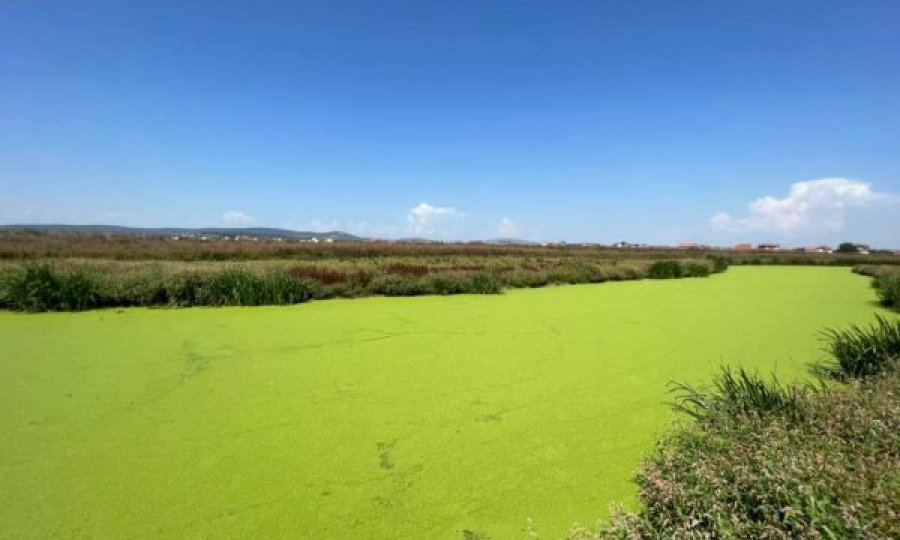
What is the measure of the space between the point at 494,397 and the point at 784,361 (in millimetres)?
3081

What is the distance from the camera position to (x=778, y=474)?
1.59 meters

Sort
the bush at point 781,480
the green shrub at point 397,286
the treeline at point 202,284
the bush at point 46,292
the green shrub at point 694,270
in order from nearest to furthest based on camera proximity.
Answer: the bush at point 781,480 → the bush at point 46,292 → the treeline at point 202,284 → the green shrub at point 397,286 → the green shrub at point 694,270

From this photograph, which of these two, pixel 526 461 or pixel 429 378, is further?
pixel 429 378

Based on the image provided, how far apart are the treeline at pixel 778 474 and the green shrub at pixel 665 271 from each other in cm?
1524

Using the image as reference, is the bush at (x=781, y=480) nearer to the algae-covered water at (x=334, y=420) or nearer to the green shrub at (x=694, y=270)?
the algae-covered water at (x=334, y=420)

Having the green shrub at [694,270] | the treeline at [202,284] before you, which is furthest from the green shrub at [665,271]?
the treeline at [202,284]

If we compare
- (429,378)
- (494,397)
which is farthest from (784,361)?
(429,378)

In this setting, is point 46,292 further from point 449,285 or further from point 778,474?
point 778,474

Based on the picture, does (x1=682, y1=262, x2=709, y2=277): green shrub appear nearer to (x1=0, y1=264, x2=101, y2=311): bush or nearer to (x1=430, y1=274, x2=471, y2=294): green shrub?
(x1=430, y1=274, x2=471, y2=294): green shrub

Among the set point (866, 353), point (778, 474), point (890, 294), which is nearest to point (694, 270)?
point (890, 294)

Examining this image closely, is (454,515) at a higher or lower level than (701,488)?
lower

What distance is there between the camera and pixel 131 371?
3.98m

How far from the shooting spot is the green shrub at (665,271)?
663 inches

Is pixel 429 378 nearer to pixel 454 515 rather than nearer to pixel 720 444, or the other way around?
pixel 454 515
